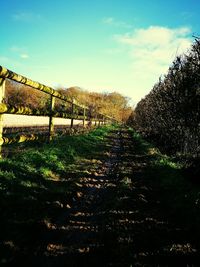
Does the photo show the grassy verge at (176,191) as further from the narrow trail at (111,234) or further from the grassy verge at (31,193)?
the grassy verge at (31,193)

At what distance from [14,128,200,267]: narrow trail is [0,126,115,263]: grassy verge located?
0.19 m

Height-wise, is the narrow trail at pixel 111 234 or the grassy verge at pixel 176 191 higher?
the grassy verge at pixel 176 191

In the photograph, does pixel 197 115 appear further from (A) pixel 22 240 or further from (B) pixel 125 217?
(A) pixel 22 240

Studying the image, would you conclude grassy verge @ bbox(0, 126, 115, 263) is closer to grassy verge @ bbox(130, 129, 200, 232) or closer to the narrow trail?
the narrow trail

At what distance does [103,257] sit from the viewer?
3461 millimetres

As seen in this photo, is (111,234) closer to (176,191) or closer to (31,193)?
(31,193)

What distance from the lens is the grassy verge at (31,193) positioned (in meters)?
3.71

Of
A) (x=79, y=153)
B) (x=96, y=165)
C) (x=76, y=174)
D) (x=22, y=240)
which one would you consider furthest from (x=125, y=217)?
(x=79, y=153)

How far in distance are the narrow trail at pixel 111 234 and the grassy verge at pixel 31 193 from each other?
19 cm

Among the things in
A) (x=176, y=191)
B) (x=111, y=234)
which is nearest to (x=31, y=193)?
(x=111, y=234)

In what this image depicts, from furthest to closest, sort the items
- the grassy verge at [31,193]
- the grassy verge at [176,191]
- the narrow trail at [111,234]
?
the grassy verge at [176,191]
the grassy verge at [31,193]
the narrow trail at [111,234]

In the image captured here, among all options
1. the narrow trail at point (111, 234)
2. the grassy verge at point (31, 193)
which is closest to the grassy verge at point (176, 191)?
the narrow trail at point (111, 234)

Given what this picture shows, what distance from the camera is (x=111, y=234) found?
4125 mm

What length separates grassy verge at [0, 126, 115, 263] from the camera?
12.2 ft
